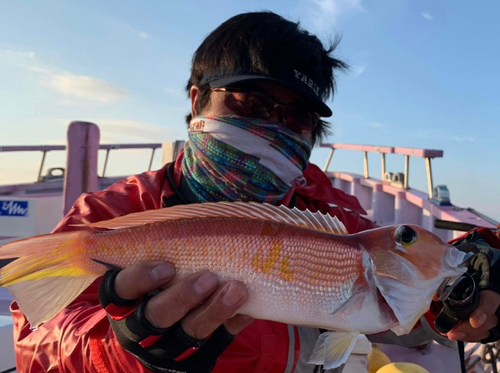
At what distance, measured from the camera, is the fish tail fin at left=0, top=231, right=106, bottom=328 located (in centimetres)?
143

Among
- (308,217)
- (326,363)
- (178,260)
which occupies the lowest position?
(326,363)

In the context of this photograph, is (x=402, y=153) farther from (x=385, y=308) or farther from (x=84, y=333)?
(x=84, y=333)

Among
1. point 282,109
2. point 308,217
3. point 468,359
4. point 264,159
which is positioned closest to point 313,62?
point 282,109

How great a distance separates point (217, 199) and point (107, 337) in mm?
908

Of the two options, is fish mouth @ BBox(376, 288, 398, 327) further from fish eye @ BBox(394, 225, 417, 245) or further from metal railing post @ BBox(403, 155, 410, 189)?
metal railing post @ BBox(403, 155, 410, 189)

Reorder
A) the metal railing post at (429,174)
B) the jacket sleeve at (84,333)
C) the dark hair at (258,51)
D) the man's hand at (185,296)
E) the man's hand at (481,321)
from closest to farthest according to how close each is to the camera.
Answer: the man's hand at (185,296) < the jacket sleeve at (84,333) < the man's hand at (481,321) < the dark hair at (258,51) < the metal railing post at (429,174)

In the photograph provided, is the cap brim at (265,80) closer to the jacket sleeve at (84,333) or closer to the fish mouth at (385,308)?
the jacket sleeve at (84,333)

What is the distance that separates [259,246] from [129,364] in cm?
74

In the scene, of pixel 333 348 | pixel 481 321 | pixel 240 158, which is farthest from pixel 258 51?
pixel 481 321

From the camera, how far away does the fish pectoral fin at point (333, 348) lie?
1.39 metres

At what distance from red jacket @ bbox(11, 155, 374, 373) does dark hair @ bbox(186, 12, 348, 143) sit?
2.26 feet

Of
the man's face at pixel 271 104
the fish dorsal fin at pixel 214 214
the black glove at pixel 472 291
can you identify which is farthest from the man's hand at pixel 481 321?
the man's face at pixel 271 104

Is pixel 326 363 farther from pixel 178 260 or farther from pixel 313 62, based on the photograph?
pixel 313 62

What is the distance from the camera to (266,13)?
2.59m
